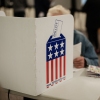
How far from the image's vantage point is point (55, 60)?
4.93 ft

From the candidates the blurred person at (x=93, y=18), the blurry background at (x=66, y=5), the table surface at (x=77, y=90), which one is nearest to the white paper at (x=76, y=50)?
the table surface at (x=77, y=90)

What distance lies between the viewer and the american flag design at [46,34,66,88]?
145cm

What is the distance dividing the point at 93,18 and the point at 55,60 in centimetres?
376

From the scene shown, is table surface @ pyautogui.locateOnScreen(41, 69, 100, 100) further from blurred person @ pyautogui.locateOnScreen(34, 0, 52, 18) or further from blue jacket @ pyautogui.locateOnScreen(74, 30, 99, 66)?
blurred person @ pyautogui.locateOnScreen(34, 0, 52, 18)

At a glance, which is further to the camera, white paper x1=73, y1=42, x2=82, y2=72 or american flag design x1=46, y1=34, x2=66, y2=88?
white paper x1=73, y1=42, x2=82, y2=72

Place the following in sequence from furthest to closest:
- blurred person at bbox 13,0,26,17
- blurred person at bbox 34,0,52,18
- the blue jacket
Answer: blurred person at bbox 13,0,26,17 → blurred person at bbox 34,0,52,18 → the blue jacket

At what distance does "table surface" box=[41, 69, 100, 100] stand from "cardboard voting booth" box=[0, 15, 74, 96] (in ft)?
0.17

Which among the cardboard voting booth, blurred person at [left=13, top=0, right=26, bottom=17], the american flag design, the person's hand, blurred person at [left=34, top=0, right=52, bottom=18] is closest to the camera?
the cardboard voting booth

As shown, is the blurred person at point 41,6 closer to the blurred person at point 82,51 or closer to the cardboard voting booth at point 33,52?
the blurred person at point 82,51

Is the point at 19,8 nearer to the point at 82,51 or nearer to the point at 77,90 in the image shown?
the point at 82,51

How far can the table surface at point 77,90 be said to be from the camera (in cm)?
136

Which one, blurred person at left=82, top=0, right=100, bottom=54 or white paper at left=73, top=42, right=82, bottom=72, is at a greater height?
blurred person at left=82, top=0, right=100, bottom=54

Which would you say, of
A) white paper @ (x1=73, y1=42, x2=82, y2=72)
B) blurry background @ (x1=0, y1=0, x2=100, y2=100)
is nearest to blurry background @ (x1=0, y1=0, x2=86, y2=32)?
blurry background @ (x1=0, y1=0, x2=100, y2=100)

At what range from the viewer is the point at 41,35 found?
1.35 meters
